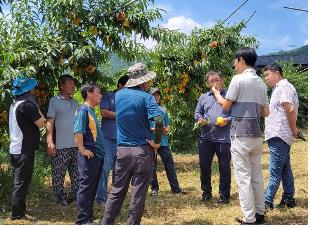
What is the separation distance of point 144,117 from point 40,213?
78.3 inches

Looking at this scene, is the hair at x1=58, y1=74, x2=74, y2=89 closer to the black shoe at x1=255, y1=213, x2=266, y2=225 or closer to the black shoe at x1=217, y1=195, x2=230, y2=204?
the black shoe at x1=217, y1=195, x2=230, y2=204

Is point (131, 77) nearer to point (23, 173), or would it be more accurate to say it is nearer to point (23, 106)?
point (23, 106)

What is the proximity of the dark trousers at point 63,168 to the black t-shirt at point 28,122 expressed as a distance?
70 centimetres

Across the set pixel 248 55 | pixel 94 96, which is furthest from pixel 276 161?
pixel 94 96

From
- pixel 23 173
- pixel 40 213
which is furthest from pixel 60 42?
pixel 40 213

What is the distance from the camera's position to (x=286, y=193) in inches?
200

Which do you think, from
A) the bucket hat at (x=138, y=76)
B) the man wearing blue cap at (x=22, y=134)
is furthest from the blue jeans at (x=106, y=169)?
the bucket hat at (x=138, y=76)

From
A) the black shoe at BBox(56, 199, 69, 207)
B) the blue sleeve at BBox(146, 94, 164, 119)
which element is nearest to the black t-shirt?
the black shoe at BBox(56, 199, 69, 207)

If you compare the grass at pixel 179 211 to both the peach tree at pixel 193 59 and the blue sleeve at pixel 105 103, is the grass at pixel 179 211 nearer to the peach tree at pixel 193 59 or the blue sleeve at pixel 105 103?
the blue sleeve at pixel 105 103

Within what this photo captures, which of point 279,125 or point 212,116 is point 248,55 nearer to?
point 279,125

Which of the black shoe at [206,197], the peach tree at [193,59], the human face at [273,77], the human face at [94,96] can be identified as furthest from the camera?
the peach tree at [193,59]

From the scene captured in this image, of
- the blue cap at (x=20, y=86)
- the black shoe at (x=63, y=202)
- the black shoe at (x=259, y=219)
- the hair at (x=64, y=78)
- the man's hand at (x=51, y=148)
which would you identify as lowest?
the black shoe at (x=63, y=202)

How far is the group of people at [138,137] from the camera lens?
3877 millimetres

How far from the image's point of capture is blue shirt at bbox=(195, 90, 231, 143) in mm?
5406
